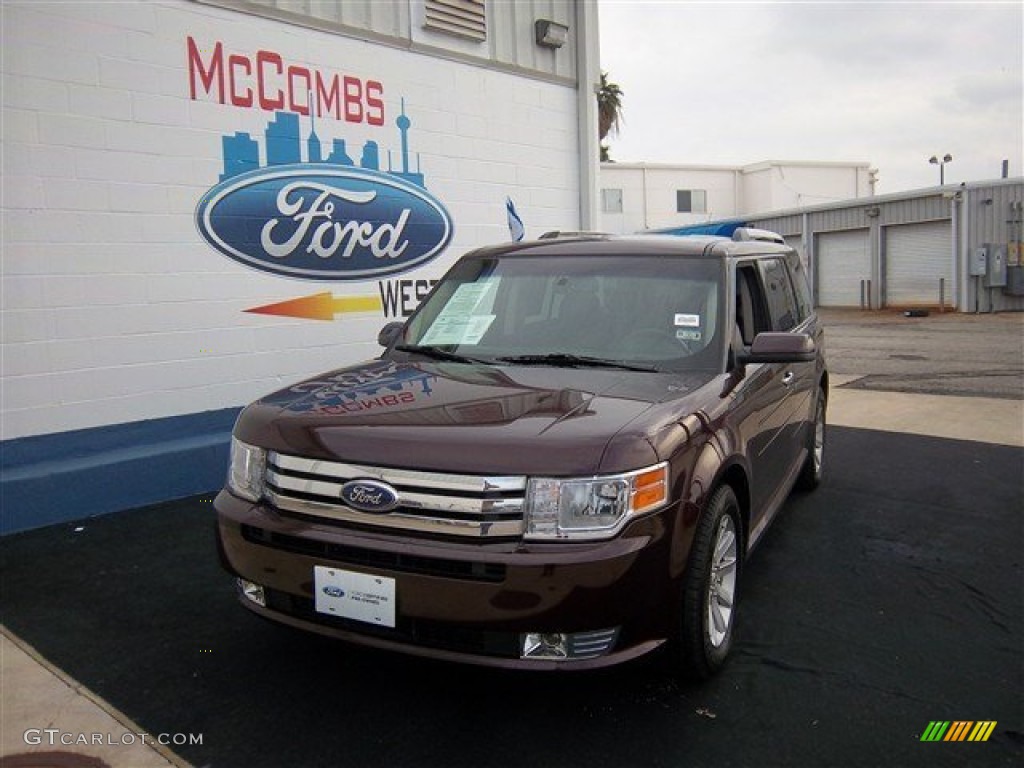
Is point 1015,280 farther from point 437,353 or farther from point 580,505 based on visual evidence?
point 580,505

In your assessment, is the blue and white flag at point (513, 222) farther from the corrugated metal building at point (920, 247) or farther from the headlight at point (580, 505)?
the corrugated metal building at point (920, 247)

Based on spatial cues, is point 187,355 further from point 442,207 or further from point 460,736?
point 460,736

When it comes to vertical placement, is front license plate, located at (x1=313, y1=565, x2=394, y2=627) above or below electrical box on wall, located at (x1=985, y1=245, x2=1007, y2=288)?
below

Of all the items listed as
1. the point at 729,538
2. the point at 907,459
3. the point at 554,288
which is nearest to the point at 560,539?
the point at 729,538

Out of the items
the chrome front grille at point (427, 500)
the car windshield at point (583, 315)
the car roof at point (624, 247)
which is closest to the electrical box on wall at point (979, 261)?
the car roof at point (624, 247)

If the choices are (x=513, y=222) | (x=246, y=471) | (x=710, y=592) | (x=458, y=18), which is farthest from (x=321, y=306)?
(x=710, y=592)

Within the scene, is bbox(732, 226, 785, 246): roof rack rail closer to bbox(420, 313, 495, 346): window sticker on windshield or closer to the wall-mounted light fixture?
bbox(420, 313, 495, 346): window sticker on windshield

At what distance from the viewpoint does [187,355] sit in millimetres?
6039

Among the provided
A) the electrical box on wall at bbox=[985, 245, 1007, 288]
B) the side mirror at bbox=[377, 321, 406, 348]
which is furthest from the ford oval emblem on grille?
the electrical box on wall at bbox=[985, 245, 1007, 288]

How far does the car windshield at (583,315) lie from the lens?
3633 millimetres

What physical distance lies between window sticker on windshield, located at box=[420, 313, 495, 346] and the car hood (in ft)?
1.30

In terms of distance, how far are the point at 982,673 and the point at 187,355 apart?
5245 mm

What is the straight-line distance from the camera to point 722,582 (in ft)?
10.8

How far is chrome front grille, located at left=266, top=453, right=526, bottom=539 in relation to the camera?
2.59 metres
